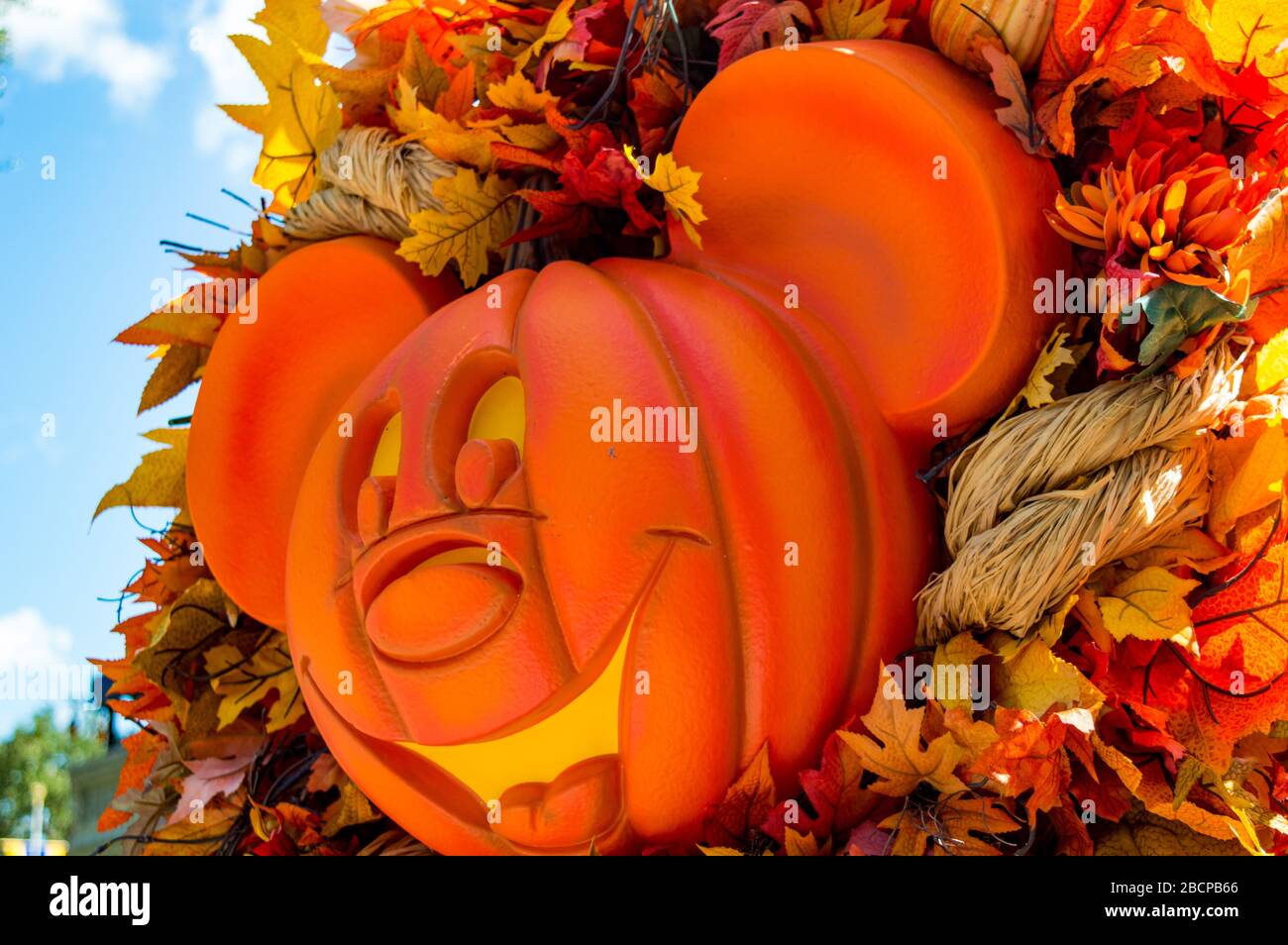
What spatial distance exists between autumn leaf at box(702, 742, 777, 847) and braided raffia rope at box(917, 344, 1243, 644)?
0.88ft

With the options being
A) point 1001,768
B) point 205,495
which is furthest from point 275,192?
point 1001,768

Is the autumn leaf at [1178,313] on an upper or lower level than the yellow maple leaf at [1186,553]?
upper

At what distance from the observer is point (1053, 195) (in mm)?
1563

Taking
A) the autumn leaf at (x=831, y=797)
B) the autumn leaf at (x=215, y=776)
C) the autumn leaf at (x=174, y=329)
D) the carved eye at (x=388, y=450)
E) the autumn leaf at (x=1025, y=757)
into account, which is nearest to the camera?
the autumn leaf at (x=1025, y=757)

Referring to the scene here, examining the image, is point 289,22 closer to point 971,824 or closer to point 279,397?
point 279,397

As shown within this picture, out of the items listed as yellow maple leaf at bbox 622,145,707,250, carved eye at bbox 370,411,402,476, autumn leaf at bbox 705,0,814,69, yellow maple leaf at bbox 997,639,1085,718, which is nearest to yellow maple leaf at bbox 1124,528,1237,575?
yellow maple leaf at bbox 997,639,1085,718

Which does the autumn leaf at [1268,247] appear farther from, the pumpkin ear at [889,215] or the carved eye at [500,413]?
the carved eye at [500,413]

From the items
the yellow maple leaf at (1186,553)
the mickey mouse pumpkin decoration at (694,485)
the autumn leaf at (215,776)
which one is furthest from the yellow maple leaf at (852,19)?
the autumn leaf at (215,776)

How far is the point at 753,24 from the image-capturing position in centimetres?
174

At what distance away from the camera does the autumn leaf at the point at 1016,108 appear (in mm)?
1540

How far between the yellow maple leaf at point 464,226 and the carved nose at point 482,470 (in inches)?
15.8

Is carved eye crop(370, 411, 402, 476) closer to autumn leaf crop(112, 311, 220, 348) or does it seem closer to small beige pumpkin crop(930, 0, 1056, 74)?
autumn leaf crop(112, 311, 220, 348)

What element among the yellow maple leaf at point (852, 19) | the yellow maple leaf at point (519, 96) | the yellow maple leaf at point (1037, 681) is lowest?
the yellow maple leaf at point (1037, 681)

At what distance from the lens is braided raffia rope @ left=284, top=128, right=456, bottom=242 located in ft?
6.33
